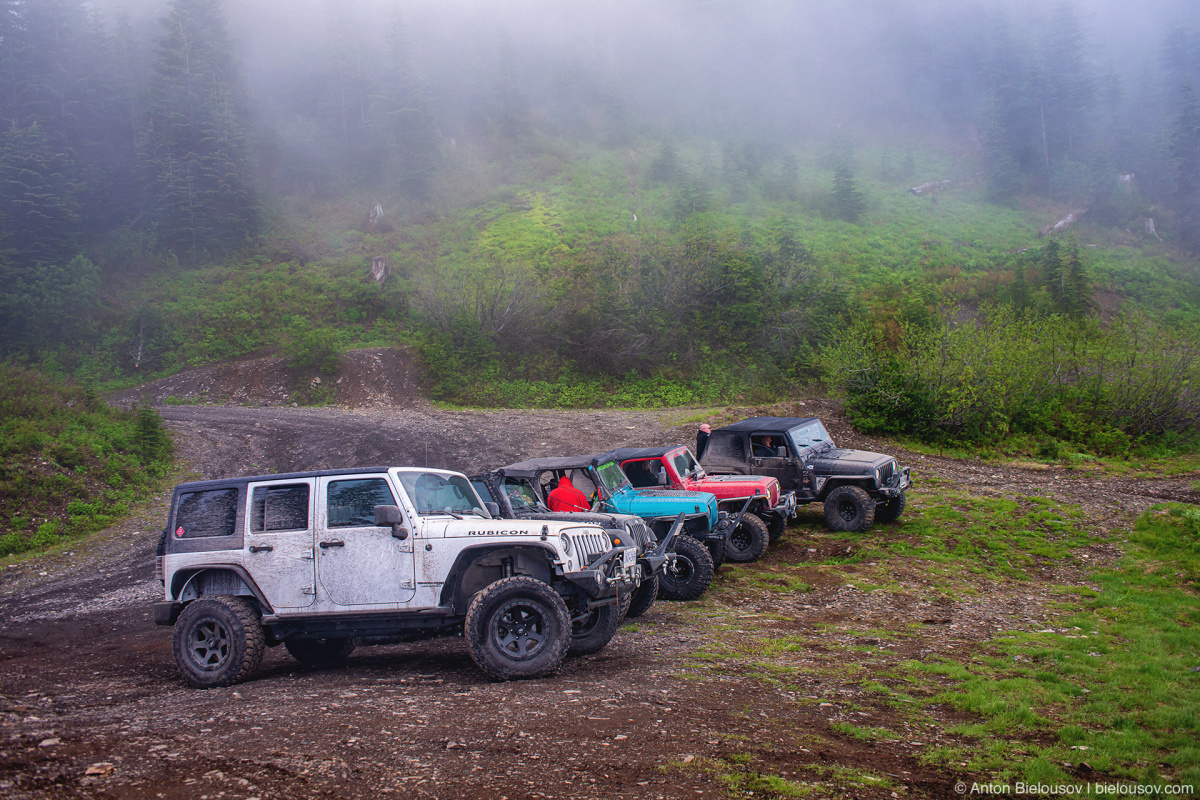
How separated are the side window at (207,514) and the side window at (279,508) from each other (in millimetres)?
235

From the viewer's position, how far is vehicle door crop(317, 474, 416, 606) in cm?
598

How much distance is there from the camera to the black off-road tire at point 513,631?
221 inches

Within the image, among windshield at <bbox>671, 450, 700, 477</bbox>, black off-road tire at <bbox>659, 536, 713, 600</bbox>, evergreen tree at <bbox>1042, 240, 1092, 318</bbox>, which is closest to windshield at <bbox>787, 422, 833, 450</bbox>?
windshield at <bbox>671, 450, 700, 477</bbox>

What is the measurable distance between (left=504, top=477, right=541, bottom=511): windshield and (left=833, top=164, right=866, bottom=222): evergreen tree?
44.8 m

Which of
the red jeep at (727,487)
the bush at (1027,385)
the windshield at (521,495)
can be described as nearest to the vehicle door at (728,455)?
the red jeep at (727,487)

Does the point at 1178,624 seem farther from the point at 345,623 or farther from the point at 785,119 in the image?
the point at 785,119

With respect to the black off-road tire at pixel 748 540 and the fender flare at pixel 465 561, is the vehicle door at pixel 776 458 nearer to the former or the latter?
the black off-road tire at pixel 748 540

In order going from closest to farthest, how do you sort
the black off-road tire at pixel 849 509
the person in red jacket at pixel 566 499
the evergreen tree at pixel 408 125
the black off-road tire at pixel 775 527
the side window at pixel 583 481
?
the person in red jacket at pixel 566 499
the side window at pixel 583 481
the black off-road tire at pixel 775 527
the black off-road tire at pixel 849 509
the evergreen tree at pixel 408 125

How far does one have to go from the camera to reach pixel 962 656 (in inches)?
257

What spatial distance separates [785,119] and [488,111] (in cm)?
3606

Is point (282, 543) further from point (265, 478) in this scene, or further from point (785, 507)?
point (785, 507)

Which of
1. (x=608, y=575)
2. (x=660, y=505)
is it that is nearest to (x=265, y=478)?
(x=608, y=575)

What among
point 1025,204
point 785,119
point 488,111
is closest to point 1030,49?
point 785,119

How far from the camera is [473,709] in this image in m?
4.87
